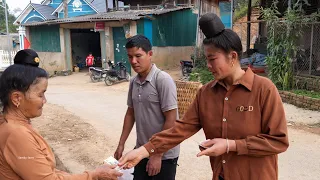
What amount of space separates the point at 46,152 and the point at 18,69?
0.49 m

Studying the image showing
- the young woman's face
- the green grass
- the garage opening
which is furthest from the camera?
the garage opening

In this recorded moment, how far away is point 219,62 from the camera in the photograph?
1.87 m

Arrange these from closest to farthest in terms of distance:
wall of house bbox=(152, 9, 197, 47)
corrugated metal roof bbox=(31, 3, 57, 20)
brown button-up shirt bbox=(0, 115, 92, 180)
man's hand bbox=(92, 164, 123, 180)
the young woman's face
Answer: brown button-up shirt bbox=(0, 115, 92, 180) → the young woman's face → man's hand bbox=(92, 164, 123, 180) → wall of house bbox=(152, 9, 197, 47) → corrugated metal roof bbox=(31, 3, 57, 20)

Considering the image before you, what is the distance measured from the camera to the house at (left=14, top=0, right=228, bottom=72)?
16.2 metres

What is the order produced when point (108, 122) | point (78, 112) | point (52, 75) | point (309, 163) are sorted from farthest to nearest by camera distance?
point (52, 75)
point (78, 112)
point (108, 122)
point (309, 163)

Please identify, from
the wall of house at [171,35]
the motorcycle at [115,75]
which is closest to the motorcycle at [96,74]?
the motorcycle at [115,75]

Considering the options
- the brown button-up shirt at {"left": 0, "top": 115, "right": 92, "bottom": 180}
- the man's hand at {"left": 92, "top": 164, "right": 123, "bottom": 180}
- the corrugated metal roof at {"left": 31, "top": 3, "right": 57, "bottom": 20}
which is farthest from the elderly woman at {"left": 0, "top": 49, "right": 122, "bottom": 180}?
the corrugated metal roof at {"left": 31, "top": 3, "right": 57, "bottom": 20}

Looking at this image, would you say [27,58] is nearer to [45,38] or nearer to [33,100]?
[33,100]

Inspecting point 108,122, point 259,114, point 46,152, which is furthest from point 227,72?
point 108,122

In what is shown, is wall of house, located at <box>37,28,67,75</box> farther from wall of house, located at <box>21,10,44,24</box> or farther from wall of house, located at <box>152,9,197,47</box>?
wall of house, located at <box>21,10,44,24</box>

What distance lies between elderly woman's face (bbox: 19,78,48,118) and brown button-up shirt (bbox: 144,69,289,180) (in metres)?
0.98

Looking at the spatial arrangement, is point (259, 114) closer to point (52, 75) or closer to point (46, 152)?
point (46, 152)

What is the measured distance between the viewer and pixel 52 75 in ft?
62.3

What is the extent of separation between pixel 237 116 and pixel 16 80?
4.12 ft
